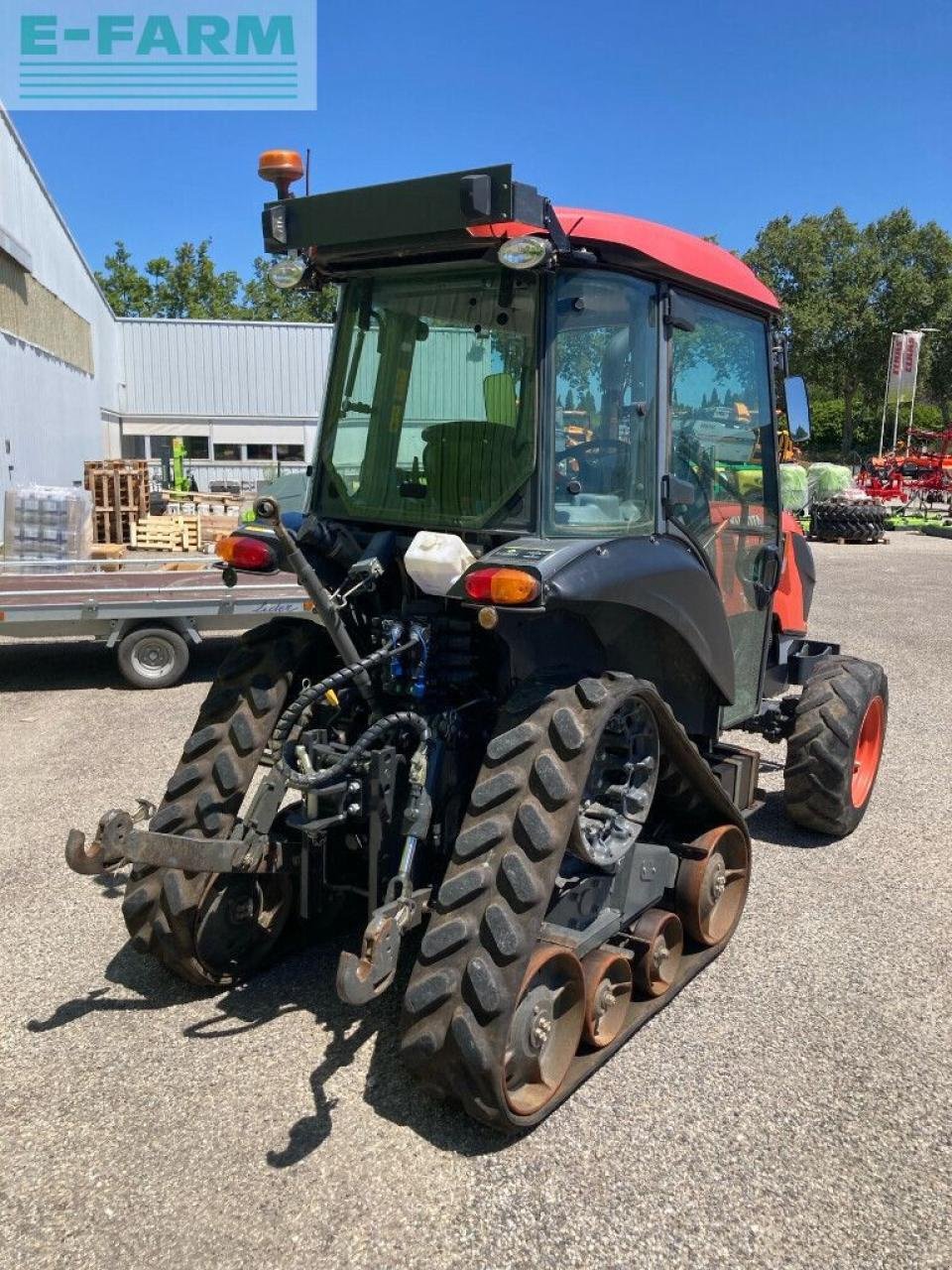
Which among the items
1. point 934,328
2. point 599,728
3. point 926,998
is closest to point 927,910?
point 926,998

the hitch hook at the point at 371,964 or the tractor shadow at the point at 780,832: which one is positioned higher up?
the hitch hook at the point at 371,964

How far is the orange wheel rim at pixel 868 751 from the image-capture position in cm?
527

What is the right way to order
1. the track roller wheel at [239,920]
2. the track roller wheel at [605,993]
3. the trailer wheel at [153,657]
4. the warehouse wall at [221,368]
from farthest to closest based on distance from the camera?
the warehouse wall at [221,368]
the trailer wheel at [153,657]
the track roller wheel at [239,920]
the track roller wheel at [605,993]

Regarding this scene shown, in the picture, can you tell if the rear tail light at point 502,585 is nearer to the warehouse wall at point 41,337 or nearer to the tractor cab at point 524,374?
the tractor cab at point 524,374

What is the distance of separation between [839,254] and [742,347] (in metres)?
40.6

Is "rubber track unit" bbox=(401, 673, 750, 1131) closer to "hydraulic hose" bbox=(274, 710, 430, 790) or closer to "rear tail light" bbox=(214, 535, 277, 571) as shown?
"hydraulic hose" bbox=(274, 710, 430, 790)

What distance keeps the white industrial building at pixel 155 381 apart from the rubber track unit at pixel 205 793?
1776 centimetres

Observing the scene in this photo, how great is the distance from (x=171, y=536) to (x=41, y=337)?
675cm

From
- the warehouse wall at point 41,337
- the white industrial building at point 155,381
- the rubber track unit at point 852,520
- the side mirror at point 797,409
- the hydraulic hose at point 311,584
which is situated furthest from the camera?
the white industrial building at point 155,381

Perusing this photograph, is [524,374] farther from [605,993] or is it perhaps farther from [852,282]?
[852,282]

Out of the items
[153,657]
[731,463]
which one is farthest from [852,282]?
[731,463]

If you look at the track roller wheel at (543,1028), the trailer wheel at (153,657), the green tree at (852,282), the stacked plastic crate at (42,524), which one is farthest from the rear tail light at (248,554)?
the green tree at (852,282)

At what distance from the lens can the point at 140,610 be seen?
311 inches

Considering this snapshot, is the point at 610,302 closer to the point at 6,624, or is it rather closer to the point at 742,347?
the point at 742,347
